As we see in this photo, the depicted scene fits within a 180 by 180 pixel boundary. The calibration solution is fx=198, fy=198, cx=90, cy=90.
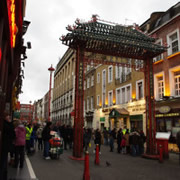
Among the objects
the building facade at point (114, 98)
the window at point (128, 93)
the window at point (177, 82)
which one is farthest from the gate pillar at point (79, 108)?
the window at point (128, 93)

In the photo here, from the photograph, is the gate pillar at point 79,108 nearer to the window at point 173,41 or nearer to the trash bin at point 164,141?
the trash bin at point 164,141

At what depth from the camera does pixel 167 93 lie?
16578mm

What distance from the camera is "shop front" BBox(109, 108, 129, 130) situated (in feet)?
69.7

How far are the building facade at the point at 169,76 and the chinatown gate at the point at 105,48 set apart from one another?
3.71 metres

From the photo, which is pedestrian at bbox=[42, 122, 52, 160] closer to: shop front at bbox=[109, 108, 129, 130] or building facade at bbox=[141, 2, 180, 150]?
building facade at bbox=[141, 2, 180, 150]

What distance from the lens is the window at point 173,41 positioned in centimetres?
1643

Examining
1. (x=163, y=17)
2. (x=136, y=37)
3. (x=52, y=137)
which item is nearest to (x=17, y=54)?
(x=52, y=137)

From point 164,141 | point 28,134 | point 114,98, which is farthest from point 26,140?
point 114,98

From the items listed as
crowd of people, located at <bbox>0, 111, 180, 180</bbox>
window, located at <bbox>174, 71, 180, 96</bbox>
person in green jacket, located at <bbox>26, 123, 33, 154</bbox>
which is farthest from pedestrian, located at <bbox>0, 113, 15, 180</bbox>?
window, located at <bbox>174, 71, 180, 96</bbox>

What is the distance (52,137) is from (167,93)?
1052 centimetres

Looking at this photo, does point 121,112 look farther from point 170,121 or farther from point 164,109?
point 170,121

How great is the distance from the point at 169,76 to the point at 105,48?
7.43 metres

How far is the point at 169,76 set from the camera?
16609 mm

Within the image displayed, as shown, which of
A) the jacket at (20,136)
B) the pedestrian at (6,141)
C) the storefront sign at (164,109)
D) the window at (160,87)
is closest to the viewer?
the pedestrian at (6,141)
